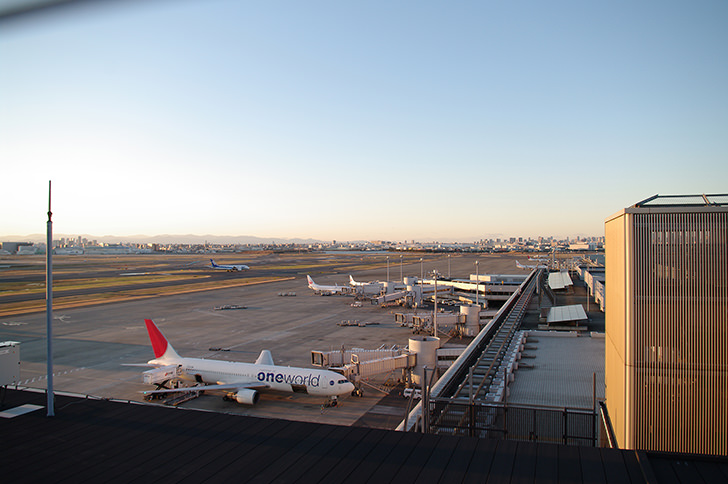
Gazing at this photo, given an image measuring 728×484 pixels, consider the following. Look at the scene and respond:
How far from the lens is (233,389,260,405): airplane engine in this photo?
105 feet

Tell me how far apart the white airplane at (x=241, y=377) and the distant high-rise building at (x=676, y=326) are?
2223cm

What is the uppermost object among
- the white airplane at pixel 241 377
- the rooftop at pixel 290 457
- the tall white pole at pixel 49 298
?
the tall white pole at pixel 49 298

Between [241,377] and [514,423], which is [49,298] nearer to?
[514,423]

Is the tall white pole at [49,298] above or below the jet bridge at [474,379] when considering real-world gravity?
above

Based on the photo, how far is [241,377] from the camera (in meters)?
33.7

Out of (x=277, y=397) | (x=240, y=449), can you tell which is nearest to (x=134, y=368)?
(x=277, y=397)

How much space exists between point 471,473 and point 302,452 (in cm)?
372

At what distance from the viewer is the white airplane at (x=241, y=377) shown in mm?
32188

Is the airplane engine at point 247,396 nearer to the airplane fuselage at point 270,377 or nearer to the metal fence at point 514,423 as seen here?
the airplane fuselage at point 270,377

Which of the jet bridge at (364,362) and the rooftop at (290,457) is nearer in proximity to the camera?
the rooftop at (290,457)

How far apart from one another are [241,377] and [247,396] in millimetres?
1971

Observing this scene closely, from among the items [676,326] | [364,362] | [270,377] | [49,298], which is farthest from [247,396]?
[676,326]

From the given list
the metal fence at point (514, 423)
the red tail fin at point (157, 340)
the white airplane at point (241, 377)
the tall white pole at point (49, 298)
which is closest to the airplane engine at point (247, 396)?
the white airplane at point (241, 377)

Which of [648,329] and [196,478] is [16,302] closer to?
[196,478]
